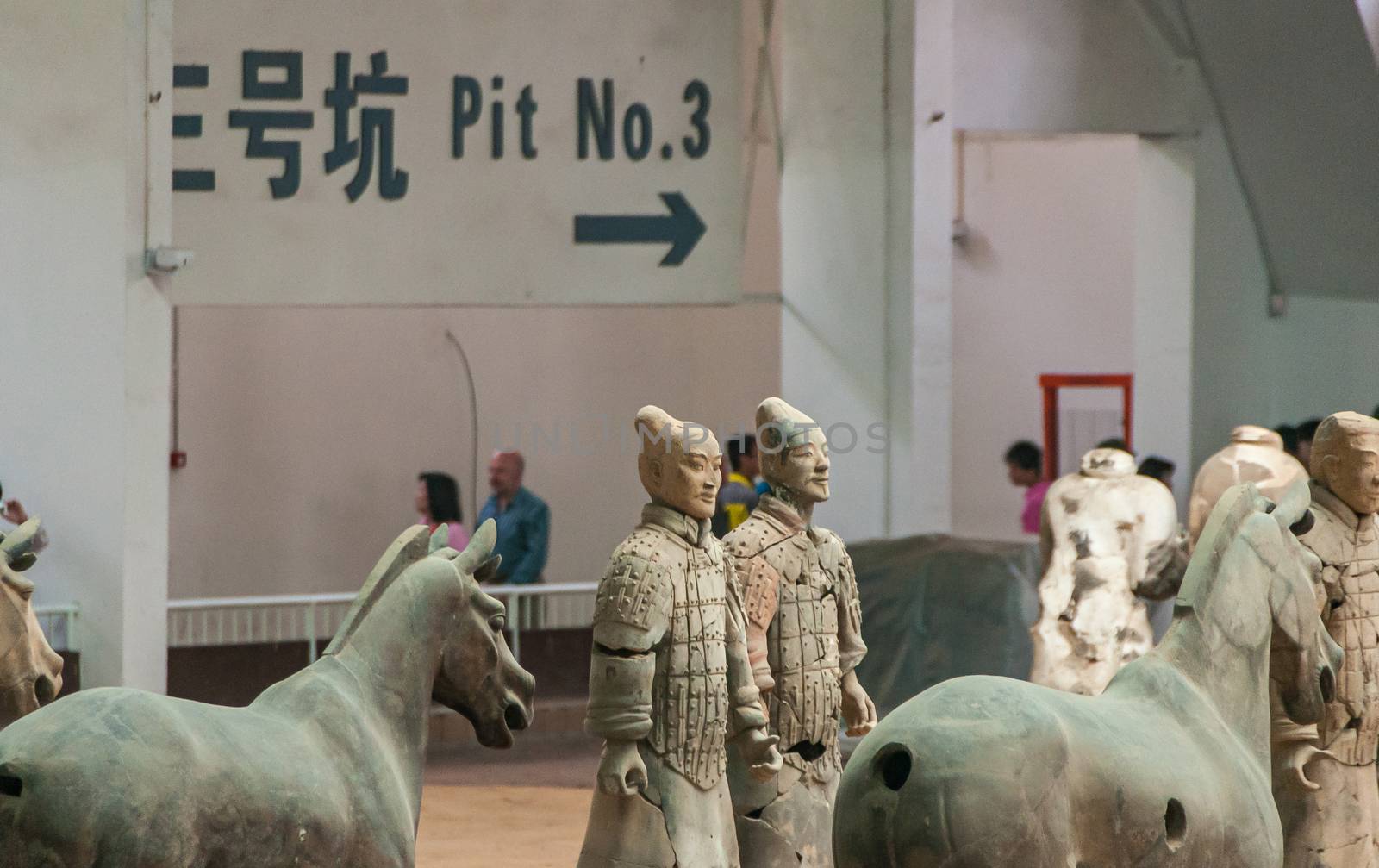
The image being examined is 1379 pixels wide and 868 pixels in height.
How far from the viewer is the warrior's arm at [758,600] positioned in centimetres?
605

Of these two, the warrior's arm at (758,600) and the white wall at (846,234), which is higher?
the white wall at (846,234)

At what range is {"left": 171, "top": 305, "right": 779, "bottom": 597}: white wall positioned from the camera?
1458 cm

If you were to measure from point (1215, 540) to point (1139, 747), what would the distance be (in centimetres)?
80

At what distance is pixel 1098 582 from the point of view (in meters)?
8.23

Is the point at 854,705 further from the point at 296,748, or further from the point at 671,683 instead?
the point at 296,748

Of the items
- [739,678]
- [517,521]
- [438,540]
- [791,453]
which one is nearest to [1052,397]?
[517,521]

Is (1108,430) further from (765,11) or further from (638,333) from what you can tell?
(765,11)

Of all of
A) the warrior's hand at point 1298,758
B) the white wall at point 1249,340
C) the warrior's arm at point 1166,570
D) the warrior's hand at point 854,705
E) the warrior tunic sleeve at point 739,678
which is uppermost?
the white wall at point 1249,340

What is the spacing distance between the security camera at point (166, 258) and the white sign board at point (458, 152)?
0.62m

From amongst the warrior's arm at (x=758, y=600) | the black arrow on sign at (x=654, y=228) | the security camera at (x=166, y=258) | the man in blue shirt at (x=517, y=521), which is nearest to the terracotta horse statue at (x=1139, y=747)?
the warrior's arm at (x=758, y=600)

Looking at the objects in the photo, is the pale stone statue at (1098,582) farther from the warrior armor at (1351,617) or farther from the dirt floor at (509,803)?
the dirt floor at (509,803)

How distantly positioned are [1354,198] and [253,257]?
7.07 m

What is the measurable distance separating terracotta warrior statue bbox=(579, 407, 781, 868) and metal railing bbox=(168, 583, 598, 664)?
5.56m

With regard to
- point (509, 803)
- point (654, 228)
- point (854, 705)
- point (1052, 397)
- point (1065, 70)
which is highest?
point (1065, 70)
